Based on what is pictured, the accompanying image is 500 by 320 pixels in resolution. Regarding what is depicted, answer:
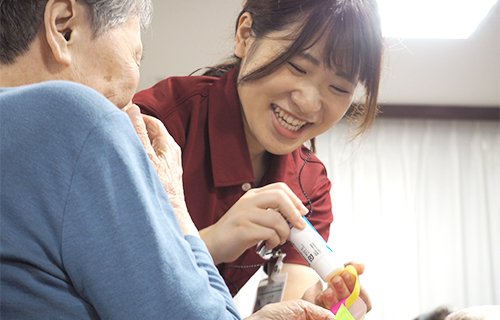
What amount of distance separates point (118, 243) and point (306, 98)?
0.76m

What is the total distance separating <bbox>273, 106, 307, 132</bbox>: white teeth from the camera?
1.24 meters

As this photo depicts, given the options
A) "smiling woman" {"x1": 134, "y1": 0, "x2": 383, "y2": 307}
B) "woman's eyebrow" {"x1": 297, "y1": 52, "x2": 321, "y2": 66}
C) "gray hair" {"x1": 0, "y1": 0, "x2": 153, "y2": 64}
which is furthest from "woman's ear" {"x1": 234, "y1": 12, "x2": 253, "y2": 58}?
"gray hair" {"x1": 0, "y1": 0, "x2": 153, "y2": 64}

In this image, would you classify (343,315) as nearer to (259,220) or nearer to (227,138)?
(259,220)

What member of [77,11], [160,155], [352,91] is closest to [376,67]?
[352,91]

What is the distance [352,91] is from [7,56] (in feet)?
2.76

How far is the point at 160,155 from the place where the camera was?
2.69 feet

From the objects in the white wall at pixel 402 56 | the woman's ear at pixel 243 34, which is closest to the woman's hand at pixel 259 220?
the woman's ear at pixel 243 34

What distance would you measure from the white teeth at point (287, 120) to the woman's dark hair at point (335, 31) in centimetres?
10

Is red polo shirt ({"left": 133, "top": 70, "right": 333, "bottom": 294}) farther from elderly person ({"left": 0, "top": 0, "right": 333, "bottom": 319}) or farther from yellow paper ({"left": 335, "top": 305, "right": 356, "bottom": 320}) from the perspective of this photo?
elderly person ({"left": 0, "top": 0, "right": 333, "bottom": 319})

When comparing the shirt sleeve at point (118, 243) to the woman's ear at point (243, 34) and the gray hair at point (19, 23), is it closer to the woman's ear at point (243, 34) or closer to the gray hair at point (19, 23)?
the gray hair at point (19, 23)

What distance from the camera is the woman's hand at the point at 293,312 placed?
90cm

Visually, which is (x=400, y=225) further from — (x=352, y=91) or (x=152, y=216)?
(x=152, y=216)

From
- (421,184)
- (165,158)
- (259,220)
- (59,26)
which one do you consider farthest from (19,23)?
Answer: (421,184)

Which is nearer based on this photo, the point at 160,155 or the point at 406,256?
the point at 160,155
